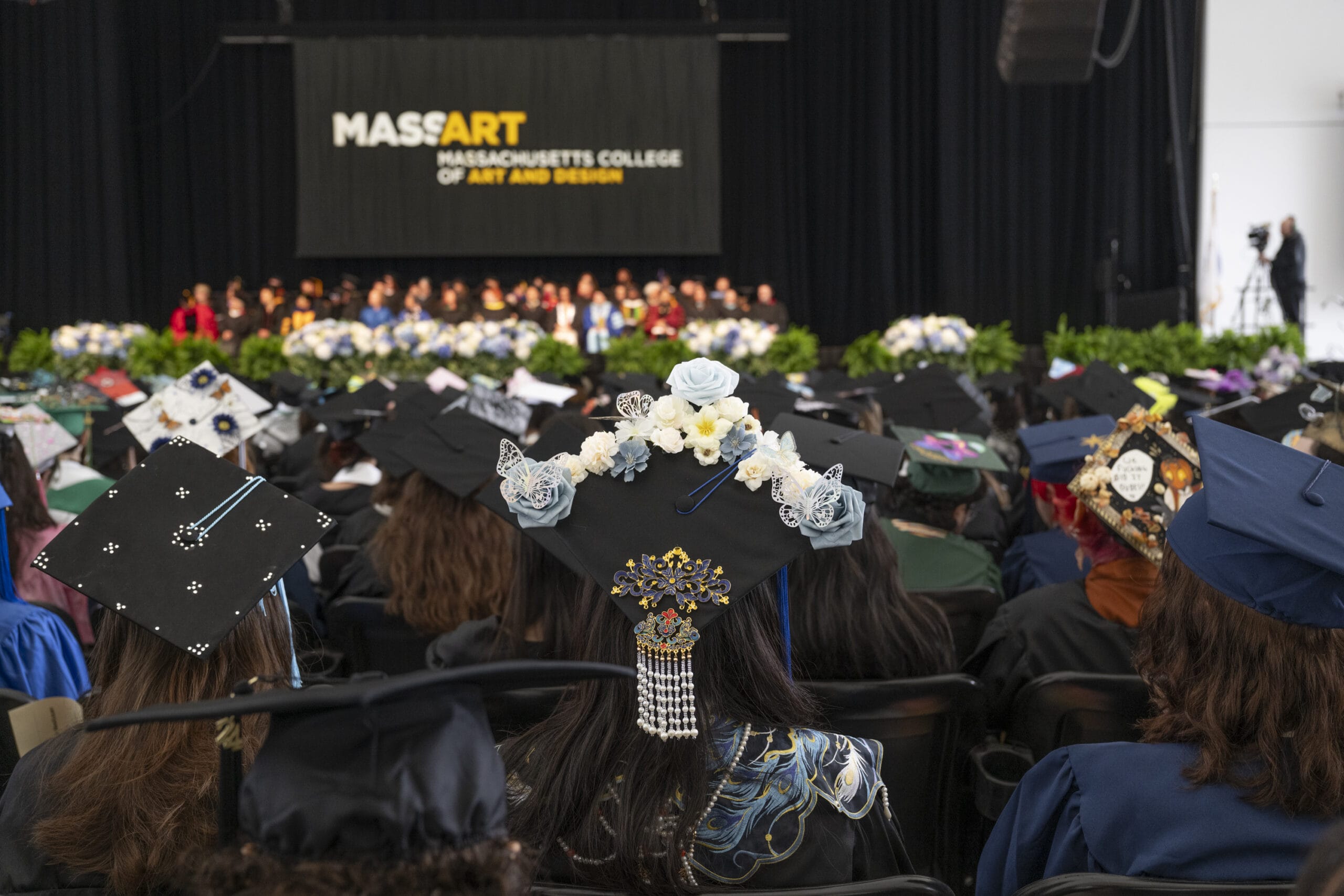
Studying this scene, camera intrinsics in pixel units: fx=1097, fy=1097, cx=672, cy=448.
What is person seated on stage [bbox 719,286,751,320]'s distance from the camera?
557 inches

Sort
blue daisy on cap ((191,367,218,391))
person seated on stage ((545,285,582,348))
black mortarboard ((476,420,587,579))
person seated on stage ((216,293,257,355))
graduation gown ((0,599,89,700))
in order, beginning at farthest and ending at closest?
person seated on stage ((216,293,257,355))
person seated on stage ((545,285,582,348))
blue daisy on cap ((191,367,218,391))
graduation gown ((0,599,89,700))
black mortarboard ((476,420,587,579))

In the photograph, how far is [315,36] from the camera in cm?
1478

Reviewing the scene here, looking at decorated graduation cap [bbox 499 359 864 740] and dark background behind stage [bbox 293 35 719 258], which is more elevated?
dark background behind stage [bbox 293 35 719 258]

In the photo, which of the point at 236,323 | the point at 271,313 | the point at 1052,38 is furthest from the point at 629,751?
the point at 271,313

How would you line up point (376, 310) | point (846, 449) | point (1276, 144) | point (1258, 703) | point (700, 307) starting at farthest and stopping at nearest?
point (700, 307) → point (376, 310) → point (1276, 144) → point (846, 449) → point (1258, 703)

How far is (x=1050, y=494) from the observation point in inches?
121

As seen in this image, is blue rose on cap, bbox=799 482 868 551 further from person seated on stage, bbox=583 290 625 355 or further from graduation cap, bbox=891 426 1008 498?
person seated on stage, bbox=583 290 625 355

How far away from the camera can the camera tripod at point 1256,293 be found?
1324 cm

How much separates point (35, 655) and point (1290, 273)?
45.1 ft

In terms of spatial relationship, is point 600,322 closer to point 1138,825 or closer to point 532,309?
point 532,309

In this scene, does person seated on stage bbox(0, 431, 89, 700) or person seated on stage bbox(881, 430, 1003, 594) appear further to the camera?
person seated on stage bbox(881, 430, 1003, 594)

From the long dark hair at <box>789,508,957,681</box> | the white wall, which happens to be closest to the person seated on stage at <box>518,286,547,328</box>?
the white wall

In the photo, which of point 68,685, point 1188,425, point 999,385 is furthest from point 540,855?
point 999,385

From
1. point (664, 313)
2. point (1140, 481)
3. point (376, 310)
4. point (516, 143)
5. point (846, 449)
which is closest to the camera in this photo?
point (1140, 481)
